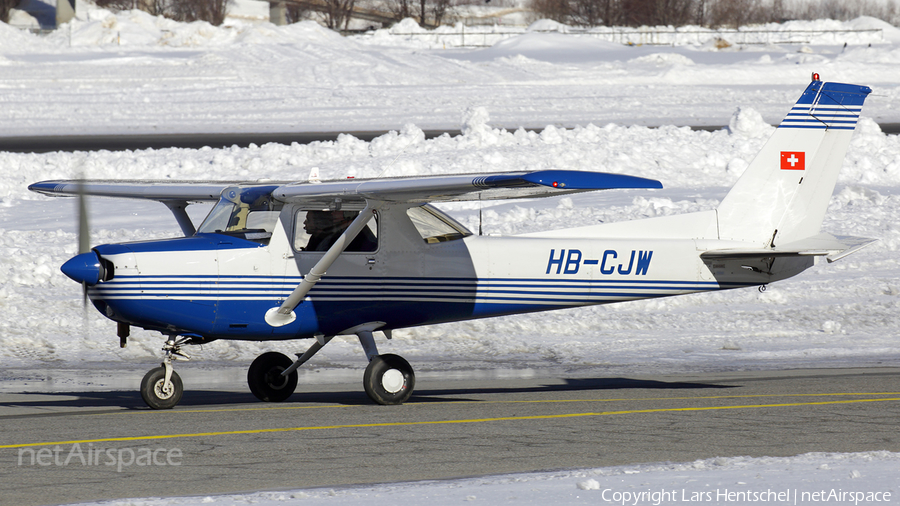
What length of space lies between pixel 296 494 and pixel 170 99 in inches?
1181

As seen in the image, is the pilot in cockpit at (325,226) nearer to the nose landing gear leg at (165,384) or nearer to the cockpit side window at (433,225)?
the cockpit side window at (433,225)

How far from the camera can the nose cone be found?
783 cm

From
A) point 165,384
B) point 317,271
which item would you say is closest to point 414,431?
point 317,271

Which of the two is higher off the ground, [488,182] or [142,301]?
[488,182]

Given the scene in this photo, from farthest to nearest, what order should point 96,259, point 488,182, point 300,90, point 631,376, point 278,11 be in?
1. point 278,11
2. point 300,90
3. point 631,376
4. point 96,259
5. point 488,182

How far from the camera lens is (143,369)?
423 inches

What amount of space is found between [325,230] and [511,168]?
1076 centimetres

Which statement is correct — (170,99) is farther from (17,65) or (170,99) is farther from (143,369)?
(143,369)

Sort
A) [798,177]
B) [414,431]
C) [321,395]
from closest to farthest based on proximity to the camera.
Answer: [414,431] → [321,395] → [798,177]

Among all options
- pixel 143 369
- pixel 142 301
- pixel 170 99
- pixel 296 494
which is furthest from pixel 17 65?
pixel 296 494

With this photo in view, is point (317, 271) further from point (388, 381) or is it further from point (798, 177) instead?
point (798, 177)

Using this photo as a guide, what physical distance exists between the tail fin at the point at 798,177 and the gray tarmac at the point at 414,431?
59.5 inches

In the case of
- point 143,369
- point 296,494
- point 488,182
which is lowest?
point 143,369

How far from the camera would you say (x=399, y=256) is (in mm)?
9023
